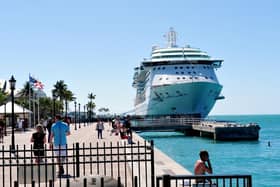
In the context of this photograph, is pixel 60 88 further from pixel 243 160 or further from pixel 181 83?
pixel 243 160

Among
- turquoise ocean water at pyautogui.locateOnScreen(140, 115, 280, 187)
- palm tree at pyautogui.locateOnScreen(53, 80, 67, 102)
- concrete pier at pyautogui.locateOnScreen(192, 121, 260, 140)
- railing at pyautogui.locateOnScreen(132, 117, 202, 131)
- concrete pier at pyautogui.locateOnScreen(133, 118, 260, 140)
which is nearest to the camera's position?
turquoise ocean water at pyautogui.locateOnScreen(140, 115, 280, 187)

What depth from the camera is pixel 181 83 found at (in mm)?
86625

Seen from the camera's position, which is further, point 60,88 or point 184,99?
point 60,88

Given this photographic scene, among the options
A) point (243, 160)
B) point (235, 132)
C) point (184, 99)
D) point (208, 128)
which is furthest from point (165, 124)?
point (243, 160)

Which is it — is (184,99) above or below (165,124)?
above

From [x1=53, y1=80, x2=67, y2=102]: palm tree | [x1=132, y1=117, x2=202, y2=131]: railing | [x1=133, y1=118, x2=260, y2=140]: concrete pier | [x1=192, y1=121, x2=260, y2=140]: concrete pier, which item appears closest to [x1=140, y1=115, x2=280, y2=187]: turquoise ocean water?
[x1=192, y1=121, x2=260, y2=140]: concrete pier

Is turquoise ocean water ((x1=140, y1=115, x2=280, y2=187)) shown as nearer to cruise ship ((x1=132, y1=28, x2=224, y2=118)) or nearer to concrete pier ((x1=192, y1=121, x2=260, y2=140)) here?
concrete pier ((x1=192, y1=121, x2=260, y2=140))

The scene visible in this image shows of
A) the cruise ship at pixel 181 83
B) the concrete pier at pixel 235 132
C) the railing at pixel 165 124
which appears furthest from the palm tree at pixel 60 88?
the concrete pier at pixel 235 132

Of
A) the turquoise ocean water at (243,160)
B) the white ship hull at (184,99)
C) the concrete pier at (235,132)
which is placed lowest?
the turquoise ocean water at (243,160)

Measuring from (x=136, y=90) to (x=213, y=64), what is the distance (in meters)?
25.9

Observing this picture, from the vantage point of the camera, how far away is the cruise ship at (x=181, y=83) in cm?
8764

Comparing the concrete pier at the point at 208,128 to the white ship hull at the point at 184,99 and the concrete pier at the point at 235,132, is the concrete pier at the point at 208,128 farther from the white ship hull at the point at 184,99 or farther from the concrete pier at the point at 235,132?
the white ship hull at the point at 184,99

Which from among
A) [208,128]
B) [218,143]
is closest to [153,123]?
[208,128]

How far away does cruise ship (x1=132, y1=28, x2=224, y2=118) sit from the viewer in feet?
288
